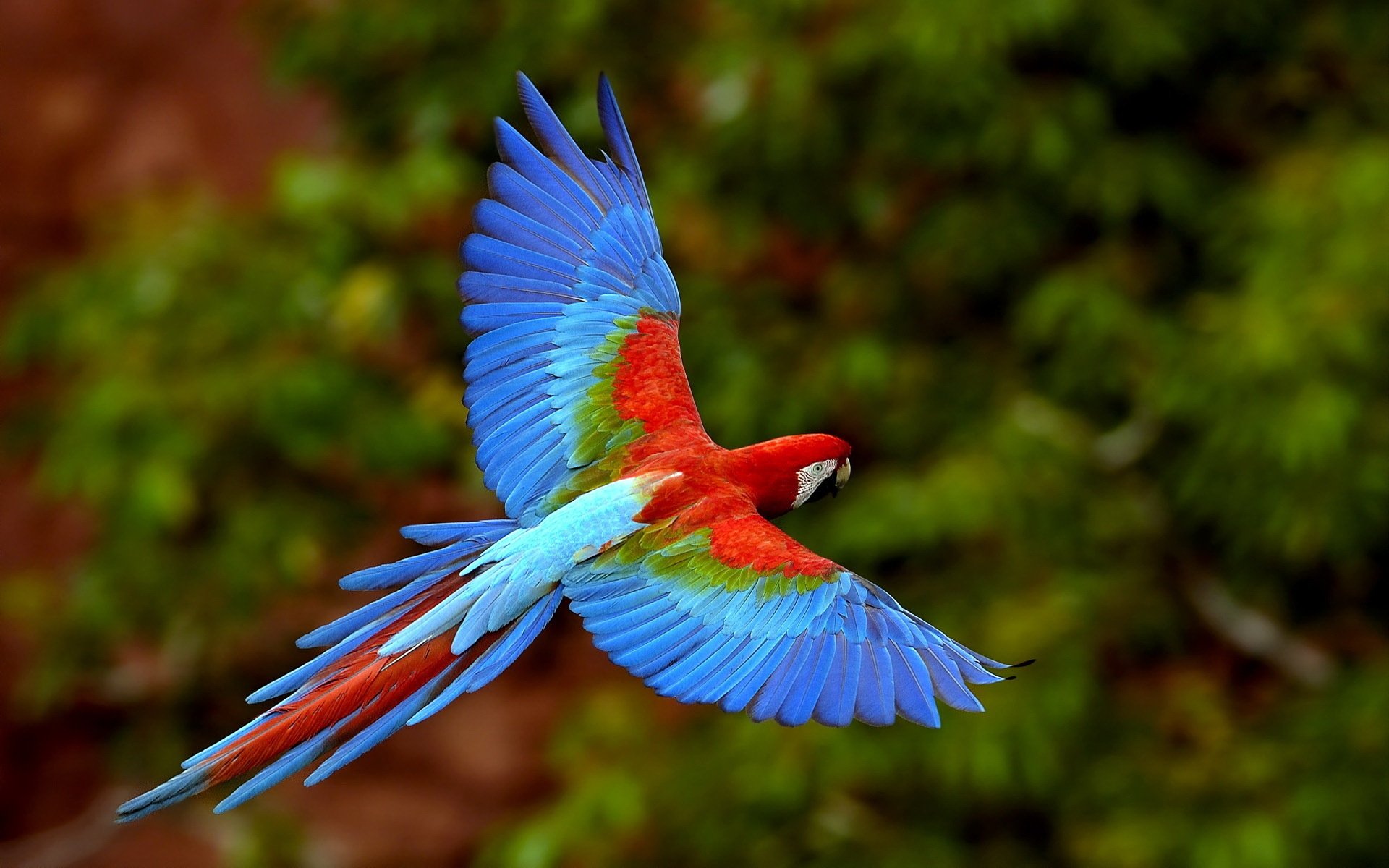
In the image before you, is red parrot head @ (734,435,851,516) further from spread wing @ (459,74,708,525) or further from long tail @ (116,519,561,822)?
long tail @ (116,519,561,822)

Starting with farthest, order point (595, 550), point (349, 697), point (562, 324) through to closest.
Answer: point (562, 324) < point (595, 550) < point (349, 697)

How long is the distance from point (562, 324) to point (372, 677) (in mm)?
465

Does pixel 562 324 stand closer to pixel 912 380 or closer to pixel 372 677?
pixel 372 677

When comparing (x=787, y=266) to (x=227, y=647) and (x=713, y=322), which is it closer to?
(x=713, y=322)

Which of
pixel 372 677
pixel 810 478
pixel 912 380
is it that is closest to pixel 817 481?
pixel 810 478

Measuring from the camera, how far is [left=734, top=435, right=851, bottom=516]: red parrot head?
138 centimetres

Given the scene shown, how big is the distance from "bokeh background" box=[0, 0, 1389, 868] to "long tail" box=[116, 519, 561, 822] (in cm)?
182

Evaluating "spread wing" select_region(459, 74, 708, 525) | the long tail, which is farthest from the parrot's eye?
the long tail

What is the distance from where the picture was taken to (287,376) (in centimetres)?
321

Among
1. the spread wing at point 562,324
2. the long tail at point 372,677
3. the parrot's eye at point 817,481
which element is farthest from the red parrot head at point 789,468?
the long tail at point 372,677

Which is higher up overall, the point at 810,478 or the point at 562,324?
the point at 562,324

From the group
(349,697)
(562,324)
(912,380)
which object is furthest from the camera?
(912,380)

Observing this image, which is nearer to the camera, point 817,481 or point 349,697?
point 349,697

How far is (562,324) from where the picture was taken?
60.7 inches
